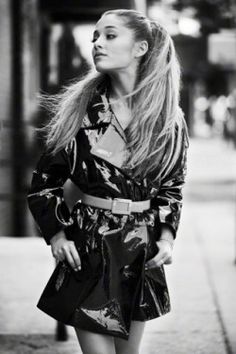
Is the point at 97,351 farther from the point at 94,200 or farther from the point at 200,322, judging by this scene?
the point at 200,322

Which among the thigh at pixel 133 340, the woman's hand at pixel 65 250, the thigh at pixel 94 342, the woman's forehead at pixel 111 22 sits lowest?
the thigh at pixel 133 340

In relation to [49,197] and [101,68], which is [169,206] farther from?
[101,68]

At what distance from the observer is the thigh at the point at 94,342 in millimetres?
2762

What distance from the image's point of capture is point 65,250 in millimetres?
2746

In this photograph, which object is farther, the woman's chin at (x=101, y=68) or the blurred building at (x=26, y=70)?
the blurred building at (x=26, y=70)

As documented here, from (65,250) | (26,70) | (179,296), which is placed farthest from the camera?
(26,70)

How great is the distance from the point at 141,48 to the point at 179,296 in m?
3.33

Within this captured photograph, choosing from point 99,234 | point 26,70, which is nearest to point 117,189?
point 99,234

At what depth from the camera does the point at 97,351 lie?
9.10 feet

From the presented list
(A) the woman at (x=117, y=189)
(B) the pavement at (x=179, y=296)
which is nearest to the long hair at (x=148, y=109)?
(A) the woman at (x=117, y=189)

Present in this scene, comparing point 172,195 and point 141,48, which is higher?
point 141,48

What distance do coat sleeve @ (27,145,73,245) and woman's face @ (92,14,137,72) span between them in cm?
38

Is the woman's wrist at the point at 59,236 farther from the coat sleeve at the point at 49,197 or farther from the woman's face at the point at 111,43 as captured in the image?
the woman's face at the point at 111,43

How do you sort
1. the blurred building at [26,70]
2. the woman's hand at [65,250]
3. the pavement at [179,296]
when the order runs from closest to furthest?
1. the woman's hand at [65,250]
2. the pavement at [179,296]
3. the blurred building at [26,70]
